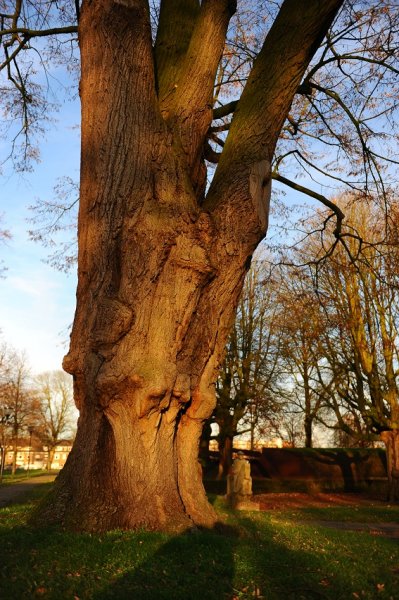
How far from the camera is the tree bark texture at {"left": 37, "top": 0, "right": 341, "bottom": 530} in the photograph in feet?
17.6

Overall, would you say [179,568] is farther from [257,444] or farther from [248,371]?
[257,444]

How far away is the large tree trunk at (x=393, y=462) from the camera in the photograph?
18922 millimetres

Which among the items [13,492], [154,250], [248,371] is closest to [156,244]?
[154,250]

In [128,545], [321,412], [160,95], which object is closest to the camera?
[128,545]

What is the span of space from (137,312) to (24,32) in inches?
234

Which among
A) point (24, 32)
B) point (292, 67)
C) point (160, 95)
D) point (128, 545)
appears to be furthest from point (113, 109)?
point (128, 545)

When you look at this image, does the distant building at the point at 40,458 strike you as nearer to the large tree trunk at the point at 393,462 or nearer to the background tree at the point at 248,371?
the background tree at the point at 248,371

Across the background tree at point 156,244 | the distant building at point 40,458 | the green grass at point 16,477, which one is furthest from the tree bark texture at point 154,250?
the distant building at point 40,458

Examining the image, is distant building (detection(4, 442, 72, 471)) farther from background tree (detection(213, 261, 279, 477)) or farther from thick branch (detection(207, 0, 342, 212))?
thick branch (detection(207, 0, 342, 212))

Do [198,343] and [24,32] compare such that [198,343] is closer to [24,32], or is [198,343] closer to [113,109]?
[113,109]

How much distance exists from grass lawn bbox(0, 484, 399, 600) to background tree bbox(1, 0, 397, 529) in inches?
20.4

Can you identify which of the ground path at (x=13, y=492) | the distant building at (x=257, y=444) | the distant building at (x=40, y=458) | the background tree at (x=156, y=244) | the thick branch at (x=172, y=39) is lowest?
the distant building at (x=40, y=458)

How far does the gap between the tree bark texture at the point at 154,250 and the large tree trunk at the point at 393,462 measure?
1525cm

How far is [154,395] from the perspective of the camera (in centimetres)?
533
